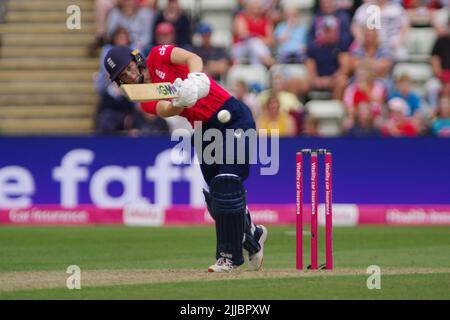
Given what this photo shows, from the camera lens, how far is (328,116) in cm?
1495

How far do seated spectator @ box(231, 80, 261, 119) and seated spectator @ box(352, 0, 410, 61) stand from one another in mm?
1783

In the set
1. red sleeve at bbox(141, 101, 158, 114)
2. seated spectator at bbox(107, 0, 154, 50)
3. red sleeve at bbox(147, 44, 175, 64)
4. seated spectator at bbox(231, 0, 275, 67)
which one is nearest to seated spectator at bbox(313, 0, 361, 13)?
seated spectator at bbox(231, 0, 275, 67)

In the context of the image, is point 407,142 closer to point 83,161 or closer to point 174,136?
point 174,136

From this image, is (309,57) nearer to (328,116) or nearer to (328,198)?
(328,116)

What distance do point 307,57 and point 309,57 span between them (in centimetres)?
5

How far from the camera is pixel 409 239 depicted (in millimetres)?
11500

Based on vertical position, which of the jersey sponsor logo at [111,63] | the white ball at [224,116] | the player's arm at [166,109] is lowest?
the white ball at [224,116]

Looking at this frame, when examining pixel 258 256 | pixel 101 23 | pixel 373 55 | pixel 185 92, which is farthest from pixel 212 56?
pixel 185 92

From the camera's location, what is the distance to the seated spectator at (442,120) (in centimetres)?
1416

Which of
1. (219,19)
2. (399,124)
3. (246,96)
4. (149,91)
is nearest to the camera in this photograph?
(149,91)

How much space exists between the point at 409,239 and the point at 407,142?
2371 millimetres

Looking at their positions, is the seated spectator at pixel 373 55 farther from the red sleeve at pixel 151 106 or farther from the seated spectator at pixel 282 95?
the red sleeve at pixel 151 106

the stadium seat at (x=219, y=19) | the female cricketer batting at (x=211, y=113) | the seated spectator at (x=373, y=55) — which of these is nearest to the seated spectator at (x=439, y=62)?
the seated spectator at (x=373, y=55)

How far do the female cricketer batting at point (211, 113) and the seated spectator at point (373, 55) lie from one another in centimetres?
736
